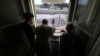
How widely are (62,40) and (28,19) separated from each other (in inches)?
35.9

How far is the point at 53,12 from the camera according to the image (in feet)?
12.0

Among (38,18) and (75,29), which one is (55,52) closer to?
(75,29)

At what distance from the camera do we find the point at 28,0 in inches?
123

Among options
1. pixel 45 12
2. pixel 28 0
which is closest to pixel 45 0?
pixel 28 0

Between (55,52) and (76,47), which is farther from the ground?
(76,47)

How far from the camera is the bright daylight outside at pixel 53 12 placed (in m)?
3.46

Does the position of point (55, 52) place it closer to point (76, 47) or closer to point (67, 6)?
point (76, 47)

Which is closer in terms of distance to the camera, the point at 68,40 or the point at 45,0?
the point at 68,40

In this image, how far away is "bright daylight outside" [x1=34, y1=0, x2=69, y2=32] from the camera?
346 centimetres

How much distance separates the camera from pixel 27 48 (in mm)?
2881

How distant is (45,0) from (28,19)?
660mm

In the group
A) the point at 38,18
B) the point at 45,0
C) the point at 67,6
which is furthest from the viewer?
the point at 38,18

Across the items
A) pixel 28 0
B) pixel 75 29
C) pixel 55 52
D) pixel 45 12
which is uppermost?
pixel 28 0

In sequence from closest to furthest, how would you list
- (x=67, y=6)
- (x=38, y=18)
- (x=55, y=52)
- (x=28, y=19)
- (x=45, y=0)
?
1. (x=28, y=19)
2. (x=45, y=0)
3. (x=55, y=52)
4. (x=67, y=6)
5. (x=38, y=18)
